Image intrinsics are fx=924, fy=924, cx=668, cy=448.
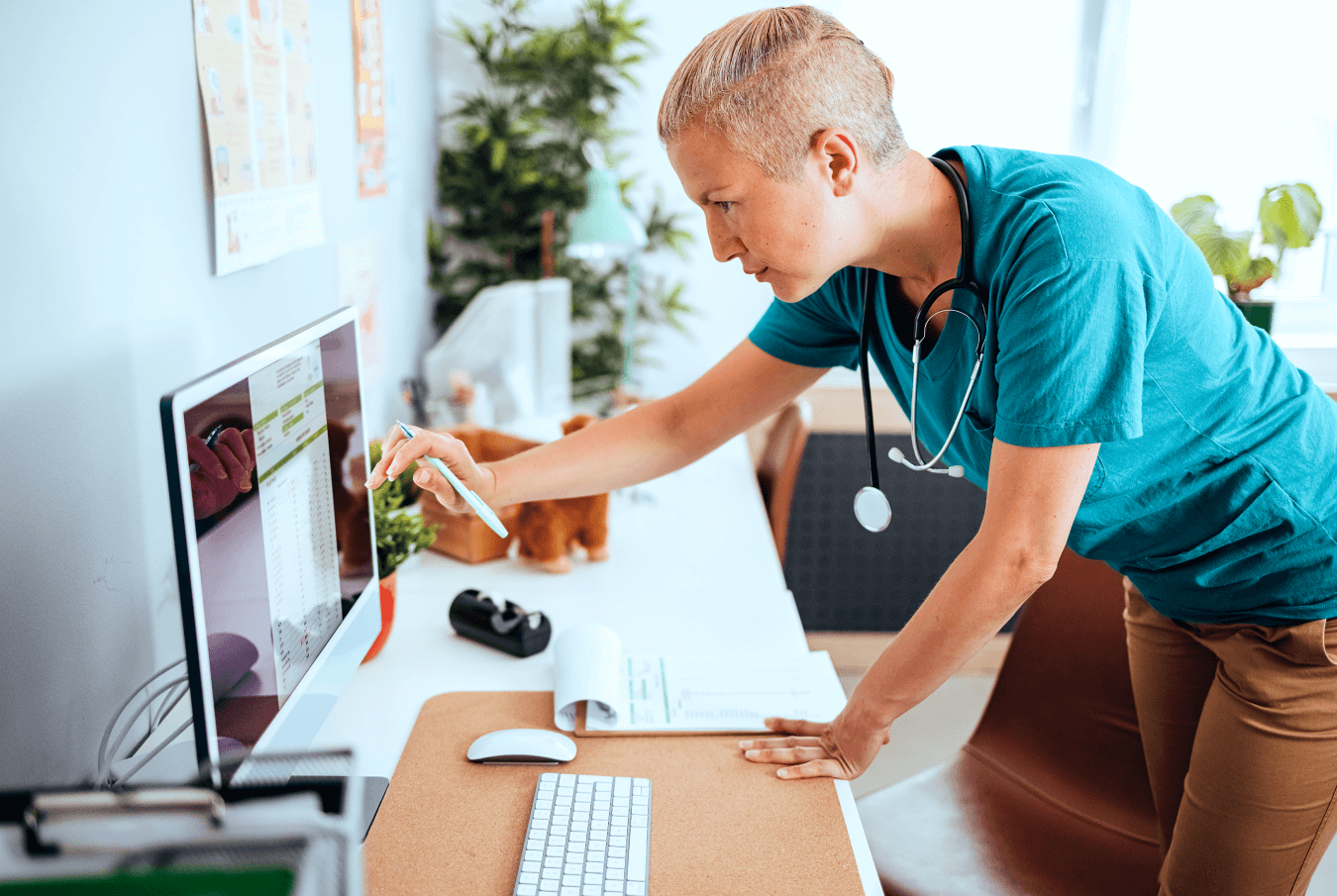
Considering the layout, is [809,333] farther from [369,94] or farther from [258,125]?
[369,94]

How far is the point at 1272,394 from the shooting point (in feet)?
3.20

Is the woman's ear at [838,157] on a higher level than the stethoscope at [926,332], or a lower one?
higher

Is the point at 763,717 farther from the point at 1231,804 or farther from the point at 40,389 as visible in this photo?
the point at 40,389

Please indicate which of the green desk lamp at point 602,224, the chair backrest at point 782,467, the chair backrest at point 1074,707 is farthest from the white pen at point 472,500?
the green desk lamp at point 602,224

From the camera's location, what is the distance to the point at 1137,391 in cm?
78

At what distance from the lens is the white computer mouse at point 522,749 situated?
0.91m

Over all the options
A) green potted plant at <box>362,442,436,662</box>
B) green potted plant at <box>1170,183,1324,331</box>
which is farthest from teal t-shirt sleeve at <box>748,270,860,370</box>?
green potted plant at <box>1170,183,1324,331</box>

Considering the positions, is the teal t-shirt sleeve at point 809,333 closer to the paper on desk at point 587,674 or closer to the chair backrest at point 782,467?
the paper on desk at point 587,674

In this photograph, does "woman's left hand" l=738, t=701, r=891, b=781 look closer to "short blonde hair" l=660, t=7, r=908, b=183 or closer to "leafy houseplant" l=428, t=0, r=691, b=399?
"short blonde hair" l=660, t=7, r=908, b=183

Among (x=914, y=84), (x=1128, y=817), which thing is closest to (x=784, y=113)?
(x=1128, y=817)

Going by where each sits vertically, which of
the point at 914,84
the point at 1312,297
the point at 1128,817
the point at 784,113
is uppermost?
the point at 914,84

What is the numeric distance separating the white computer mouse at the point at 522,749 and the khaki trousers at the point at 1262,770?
0.66 metres

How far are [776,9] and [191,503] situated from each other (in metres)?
0.66

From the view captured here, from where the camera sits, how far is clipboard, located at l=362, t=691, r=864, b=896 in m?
0.76
